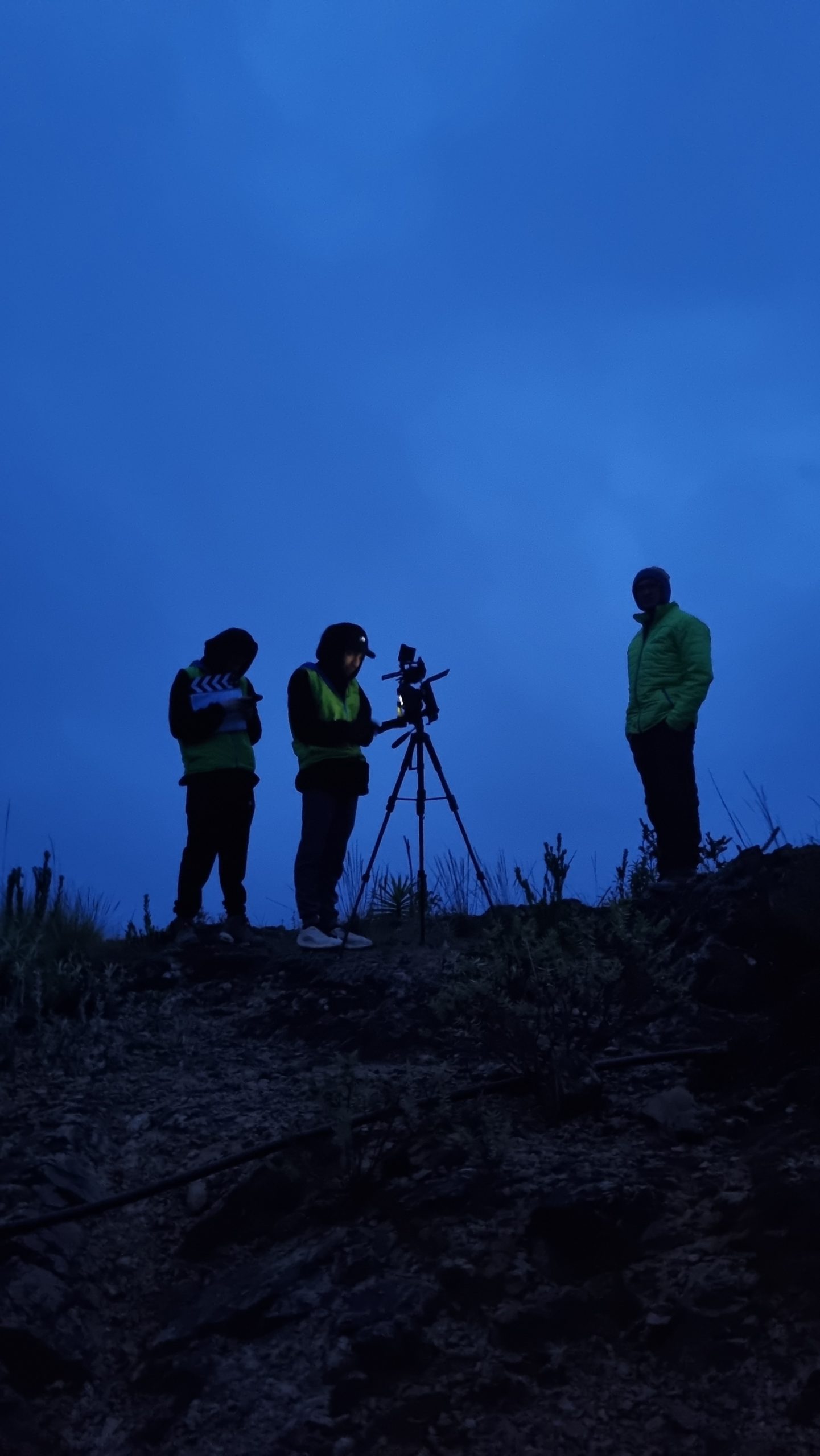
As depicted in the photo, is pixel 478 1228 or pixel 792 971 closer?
pixel 478 1228

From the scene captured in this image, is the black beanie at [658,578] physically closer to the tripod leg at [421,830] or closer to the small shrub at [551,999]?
the tripod leg at [421,830]

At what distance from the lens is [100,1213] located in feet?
11.8

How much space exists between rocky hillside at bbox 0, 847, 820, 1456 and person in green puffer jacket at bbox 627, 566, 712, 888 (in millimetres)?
1932

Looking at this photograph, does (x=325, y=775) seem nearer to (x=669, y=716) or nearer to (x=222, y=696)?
(x=222, y=696)

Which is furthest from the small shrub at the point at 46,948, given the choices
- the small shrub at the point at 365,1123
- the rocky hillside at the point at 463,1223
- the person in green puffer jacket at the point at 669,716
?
the person in green puffer jacket at the point at 669,716

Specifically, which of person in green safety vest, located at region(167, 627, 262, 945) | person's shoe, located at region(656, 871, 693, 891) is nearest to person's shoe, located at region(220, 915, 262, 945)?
person in green safety vest, located at region(167, 627, 262, 945)

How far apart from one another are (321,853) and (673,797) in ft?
6.87

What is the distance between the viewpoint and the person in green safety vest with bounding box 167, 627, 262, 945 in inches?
275

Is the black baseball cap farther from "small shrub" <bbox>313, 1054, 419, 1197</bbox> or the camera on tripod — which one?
"small shrub" <bbox>313, 1054, 419, 1197</bbox>

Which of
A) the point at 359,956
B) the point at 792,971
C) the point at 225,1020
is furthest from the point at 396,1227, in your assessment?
the point at 359,956

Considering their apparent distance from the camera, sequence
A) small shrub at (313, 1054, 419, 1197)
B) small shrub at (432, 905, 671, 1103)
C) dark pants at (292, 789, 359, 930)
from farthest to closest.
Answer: dark pants at (292, 789, 359, 930)
small shrub at (432, 905, 671, 1103)
small shrub at (313, 1054, 419, 1197)

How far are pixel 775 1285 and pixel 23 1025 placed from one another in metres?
3.52

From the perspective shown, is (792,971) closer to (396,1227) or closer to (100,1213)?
(396,1227)

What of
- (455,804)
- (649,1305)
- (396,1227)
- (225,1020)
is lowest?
(649,1305)
